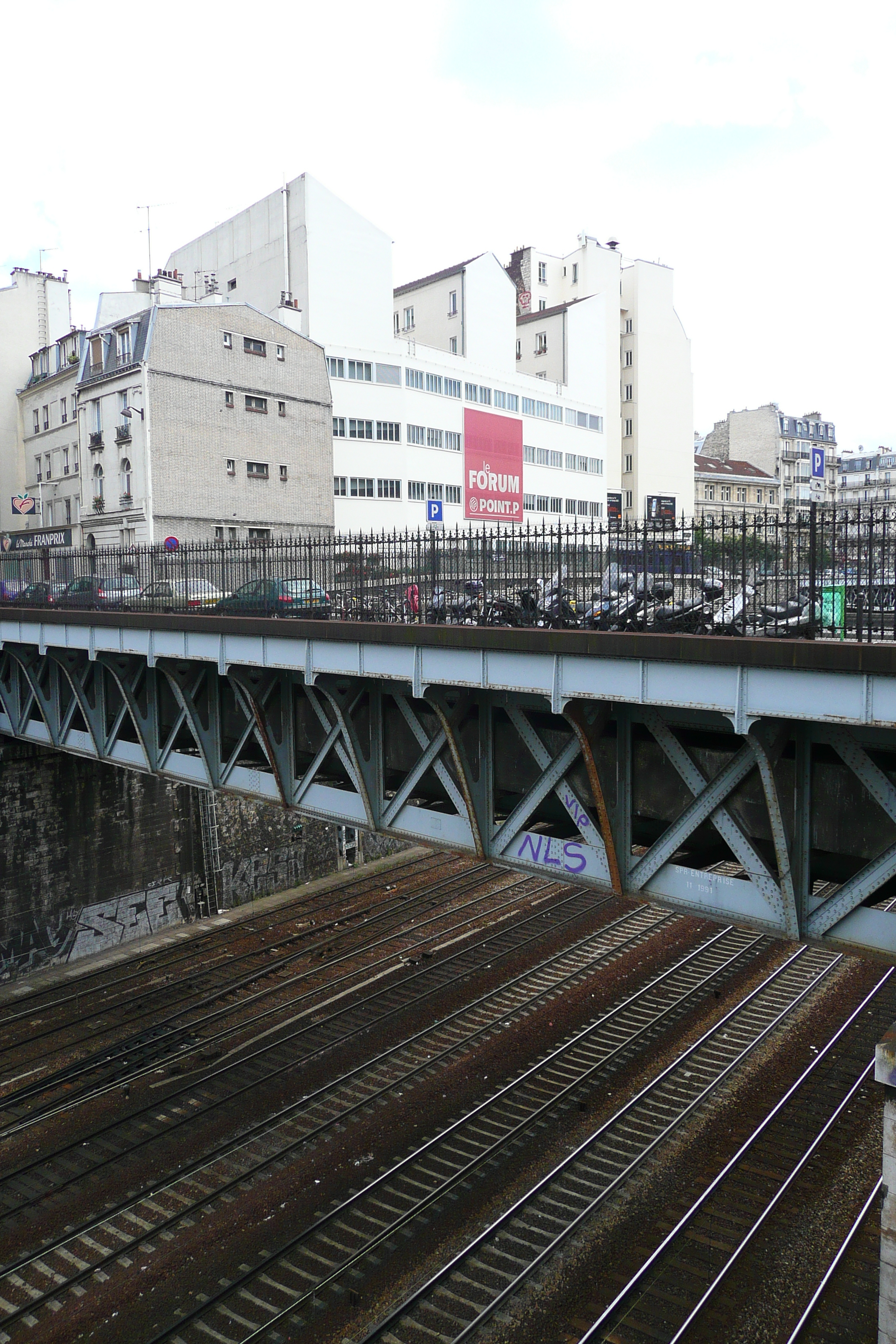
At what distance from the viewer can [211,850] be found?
2564 centimetres

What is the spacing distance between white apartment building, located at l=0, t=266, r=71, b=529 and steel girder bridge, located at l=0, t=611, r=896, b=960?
42067 millimetres

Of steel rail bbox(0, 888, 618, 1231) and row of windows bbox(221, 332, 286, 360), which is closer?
steel rail bbox(0, 888, 618, 1231)

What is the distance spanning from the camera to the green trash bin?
8414 millimetres

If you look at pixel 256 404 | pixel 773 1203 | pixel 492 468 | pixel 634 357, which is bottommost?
pixel 773 1203

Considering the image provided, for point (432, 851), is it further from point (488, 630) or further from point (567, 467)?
point (567, 467)

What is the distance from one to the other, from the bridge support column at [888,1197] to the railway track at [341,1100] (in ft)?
29.8

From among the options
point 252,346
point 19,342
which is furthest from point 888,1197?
point 19,342

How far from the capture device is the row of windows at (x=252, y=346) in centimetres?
4184

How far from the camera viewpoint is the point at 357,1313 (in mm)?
10828

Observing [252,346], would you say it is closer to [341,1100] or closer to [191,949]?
[191,949]

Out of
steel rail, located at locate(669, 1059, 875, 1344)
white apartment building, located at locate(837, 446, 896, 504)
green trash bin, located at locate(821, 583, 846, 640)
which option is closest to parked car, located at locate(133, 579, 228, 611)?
green trash bin, located at locate(821, 583, 846, 640)

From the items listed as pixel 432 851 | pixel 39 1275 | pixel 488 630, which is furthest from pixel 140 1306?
pixel 432 851

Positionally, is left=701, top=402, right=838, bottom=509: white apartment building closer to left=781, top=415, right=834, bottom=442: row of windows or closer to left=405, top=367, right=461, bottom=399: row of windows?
left=781, top=415, right=834, bottom=442: row of windows

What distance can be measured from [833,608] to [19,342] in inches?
2217
